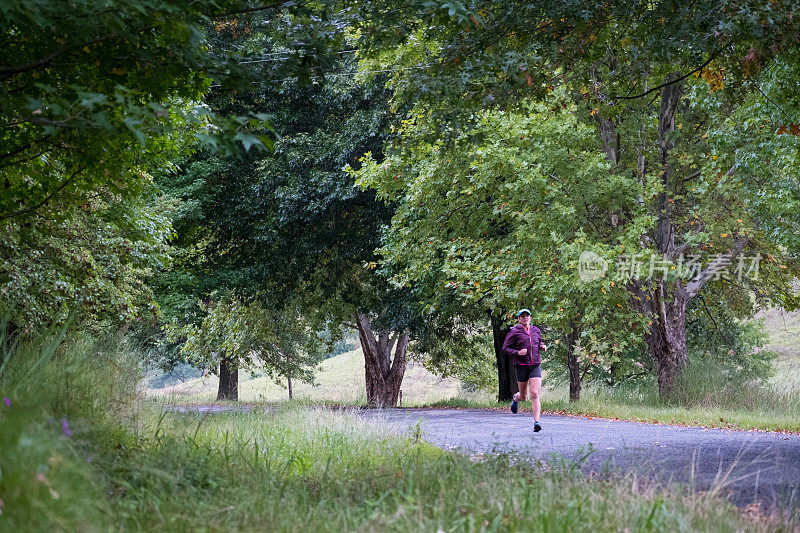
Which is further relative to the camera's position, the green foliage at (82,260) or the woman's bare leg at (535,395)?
the green foliage at (82,260)

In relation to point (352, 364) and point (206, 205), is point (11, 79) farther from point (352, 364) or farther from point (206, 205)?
point (352, 364)

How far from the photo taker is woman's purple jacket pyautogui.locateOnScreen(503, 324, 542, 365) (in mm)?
11102

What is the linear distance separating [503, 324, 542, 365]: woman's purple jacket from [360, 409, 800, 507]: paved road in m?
1.14

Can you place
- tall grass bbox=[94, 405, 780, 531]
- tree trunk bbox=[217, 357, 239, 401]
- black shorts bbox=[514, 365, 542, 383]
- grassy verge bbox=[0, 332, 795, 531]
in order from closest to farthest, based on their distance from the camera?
grassy verge bbox=[0, 332, 795, 531]
tall grass bbox=[94, 405, 780, 531]
black shorts bbox=[514, 365, 542, 383]
tree trunk bbox=[217, 357, 239, 401]

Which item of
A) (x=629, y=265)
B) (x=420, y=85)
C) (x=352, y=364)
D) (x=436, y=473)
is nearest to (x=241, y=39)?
(x=629, y=265)

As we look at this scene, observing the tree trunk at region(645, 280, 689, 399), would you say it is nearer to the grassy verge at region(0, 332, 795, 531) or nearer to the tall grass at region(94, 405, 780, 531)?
the grassy verge at region(0, 332, 795, 531)

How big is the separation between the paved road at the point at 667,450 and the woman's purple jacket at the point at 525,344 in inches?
45.0

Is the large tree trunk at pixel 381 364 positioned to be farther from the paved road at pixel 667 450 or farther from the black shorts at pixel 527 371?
the black shorts at pixel 527 371

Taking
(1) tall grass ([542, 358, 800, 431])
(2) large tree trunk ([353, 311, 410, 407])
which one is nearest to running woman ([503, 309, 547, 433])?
(1) tall grass ([542, 358, 800, 431])

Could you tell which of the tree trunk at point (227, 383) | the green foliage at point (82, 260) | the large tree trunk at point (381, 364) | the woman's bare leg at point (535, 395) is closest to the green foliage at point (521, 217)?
the woman's bare leg at point (535, 395)

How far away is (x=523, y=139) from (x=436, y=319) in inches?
335

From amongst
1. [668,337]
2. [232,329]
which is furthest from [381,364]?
[668,337]

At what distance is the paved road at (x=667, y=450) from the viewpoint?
5883 millimetres

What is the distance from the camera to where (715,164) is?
15469mm
